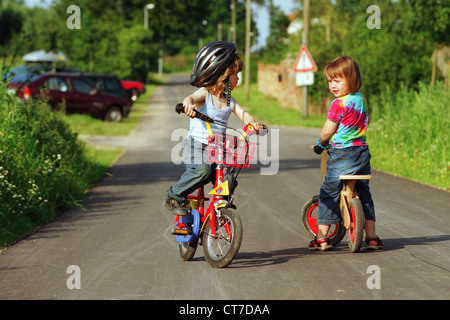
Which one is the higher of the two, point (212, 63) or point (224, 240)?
point (212, 63)

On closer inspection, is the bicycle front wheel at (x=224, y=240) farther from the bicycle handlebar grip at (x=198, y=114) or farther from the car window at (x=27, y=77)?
the car window at (x=27, y=77)

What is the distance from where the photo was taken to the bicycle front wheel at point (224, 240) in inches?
225

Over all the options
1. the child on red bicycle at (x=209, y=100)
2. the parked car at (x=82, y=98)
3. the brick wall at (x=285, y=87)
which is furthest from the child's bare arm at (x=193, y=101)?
the brick wall at (x=285, y=87)

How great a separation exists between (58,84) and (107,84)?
3008 millimetres

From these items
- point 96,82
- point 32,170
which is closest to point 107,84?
point 96,82

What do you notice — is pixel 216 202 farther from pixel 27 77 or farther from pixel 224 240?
pixel 27 77

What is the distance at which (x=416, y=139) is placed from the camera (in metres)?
14.1

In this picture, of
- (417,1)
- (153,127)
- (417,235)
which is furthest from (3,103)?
(153,127)

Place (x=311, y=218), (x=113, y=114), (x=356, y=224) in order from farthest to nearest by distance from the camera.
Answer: (x=113, y=114) → (x=311, y=218) → (x=356, y=224)

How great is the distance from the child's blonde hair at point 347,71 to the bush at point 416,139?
203 inches

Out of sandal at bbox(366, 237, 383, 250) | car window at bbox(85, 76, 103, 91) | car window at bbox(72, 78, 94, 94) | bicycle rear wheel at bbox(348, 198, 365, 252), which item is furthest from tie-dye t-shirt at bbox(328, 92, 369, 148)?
car window at bbox(85, 76, 103, 91)

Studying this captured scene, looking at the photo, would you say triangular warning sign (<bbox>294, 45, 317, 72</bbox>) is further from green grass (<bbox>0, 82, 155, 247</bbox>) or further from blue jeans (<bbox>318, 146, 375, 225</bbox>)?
blue jeans (<bbox>318, 146, 375, 225</bbox>)

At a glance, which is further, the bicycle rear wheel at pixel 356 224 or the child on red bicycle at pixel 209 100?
the bicycle rear wheel at pixel 356 224

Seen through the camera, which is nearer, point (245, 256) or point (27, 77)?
point (245, 256)
